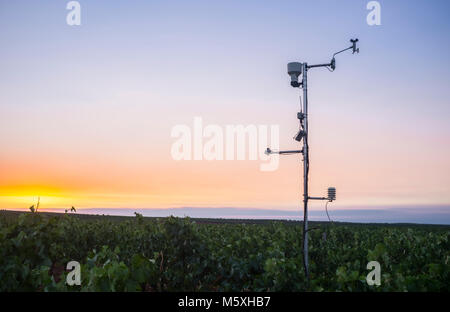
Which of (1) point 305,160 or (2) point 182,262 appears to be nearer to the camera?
(1) point 305,160

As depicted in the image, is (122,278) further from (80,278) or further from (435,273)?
(435,273)

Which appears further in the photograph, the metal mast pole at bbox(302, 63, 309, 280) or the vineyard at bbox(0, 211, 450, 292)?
the metal mast pole at bbox(302, 63, 309, 280)

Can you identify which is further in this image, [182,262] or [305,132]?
[182,262]

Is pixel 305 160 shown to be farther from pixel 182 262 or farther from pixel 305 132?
pixel 182 262

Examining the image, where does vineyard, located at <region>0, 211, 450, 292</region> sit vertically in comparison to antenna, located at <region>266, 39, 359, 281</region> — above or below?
below

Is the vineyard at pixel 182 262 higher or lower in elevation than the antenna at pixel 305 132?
lower

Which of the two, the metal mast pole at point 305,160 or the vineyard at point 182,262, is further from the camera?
the metal mast pole at point 305,160

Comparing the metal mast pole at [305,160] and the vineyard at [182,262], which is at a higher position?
the metal mast pole at [305,160]

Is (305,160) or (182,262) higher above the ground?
(305,160)

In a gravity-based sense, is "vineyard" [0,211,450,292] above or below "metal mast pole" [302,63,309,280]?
below

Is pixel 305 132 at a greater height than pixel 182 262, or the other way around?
pixel 305 132

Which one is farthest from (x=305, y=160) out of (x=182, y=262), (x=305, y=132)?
(x=182, y=262)
